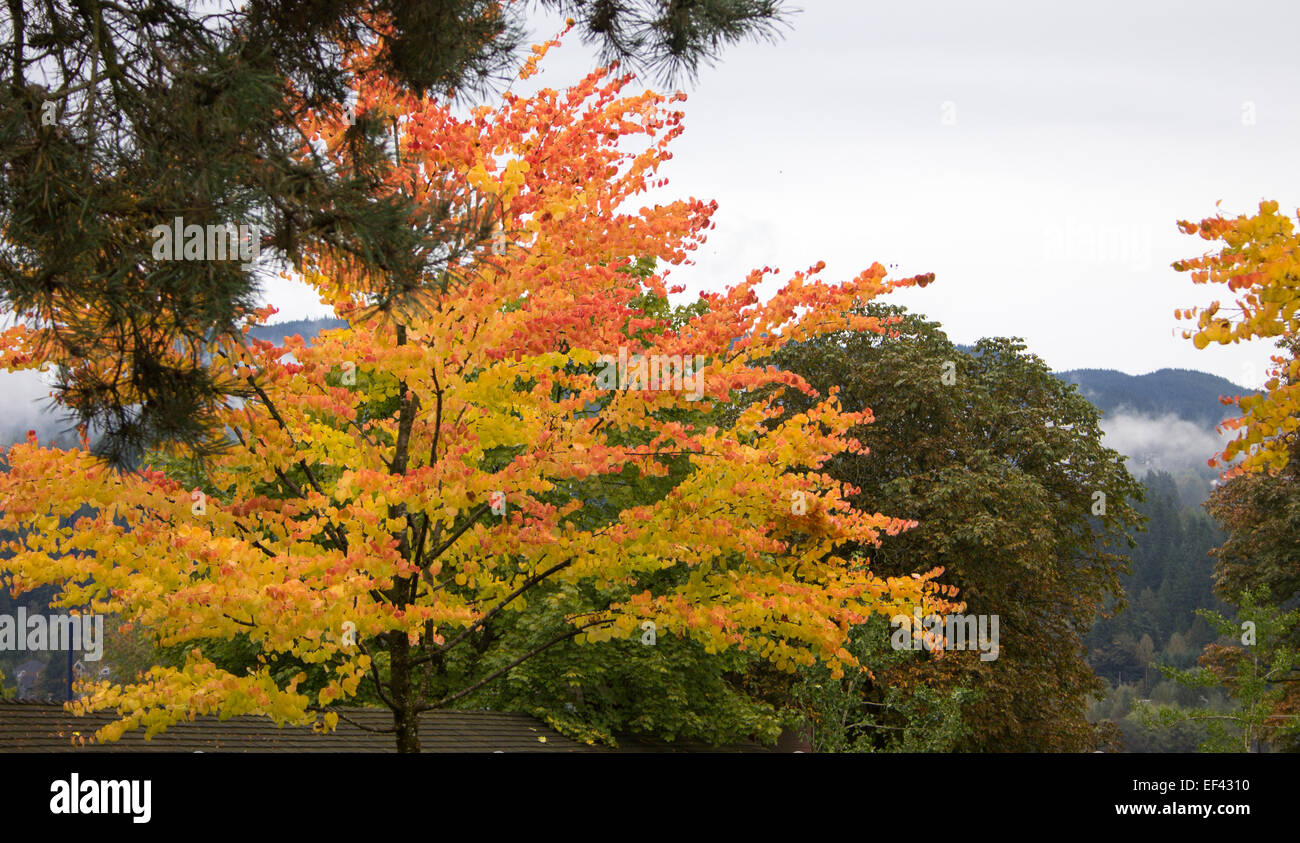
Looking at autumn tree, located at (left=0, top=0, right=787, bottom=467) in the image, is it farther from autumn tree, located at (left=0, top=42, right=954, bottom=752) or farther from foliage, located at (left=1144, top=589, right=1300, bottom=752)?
foliage, located at (left=1144, top=589, right=1300, bottom=752)

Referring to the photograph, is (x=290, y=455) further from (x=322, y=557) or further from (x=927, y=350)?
(x=927, y=350)

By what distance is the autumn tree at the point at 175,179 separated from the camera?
5.43 m

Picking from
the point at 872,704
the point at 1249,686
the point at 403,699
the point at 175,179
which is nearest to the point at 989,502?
the point at 872,704

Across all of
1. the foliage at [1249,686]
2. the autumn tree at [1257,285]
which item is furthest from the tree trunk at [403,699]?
the foliage at [1249,686]

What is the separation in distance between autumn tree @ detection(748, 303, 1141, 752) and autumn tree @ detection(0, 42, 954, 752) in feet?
41.3

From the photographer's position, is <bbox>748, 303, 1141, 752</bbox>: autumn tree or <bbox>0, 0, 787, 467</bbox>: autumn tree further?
<bbox>748, 303, 1141, 752</bbox>: autumn tree

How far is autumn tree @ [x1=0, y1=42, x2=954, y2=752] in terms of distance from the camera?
6.85 m

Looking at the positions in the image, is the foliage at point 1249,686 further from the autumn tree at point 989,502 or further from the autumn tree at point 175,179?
the autumn tree at point 175,179

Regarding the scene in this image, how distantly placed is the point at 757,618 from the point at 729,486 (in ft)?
3.11

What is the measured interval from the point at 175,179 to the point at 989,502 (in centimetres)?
1899

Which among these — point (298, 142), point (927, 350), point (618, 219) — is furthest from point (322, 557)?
point (927, 350)

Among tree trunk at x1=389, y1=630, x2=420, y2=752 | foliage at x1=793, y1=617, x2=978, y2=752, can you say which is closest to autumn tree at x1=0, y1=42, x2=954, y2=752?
tree trunk at x1=389, y1=630, x2=420, y2=752
